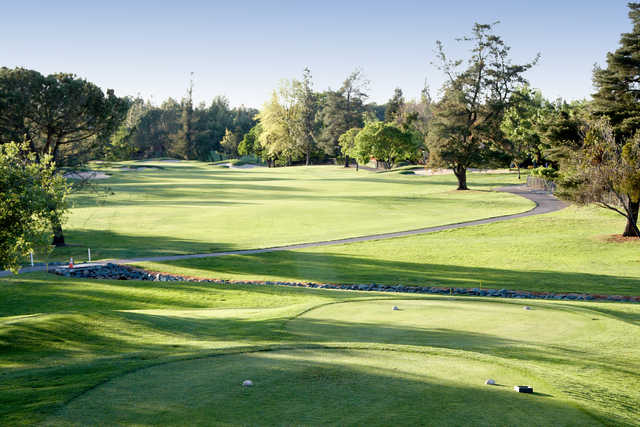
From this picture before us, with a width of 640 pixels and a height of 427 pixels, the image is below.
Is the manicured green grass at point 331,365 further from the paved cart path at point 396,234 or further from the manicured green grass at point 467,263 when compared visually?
the paved cart path at point 396,234

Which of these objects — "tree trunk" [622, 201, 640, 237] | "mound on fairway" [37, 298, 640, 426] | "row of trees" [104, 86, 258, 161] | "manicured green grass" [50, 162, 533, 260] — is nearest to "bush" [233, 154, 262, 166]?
"row of trees" [104, 86, 258, 161]

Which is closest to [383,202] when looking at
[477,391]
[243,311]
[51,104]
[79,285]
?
[51,104]

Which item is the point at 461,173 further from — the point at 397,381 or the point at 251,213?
the point at 397,381

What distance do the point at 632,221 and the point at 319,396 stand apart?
1295 inches

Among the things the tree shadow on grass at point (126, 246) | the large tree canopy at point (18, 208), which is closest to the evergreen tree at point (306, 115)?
the tree shadow on grass at point (126, 246)

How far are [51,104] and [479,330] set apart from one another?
31.1m

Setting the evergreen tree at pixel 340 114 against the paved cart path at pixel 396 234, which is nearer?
the paved cart path at pixel 396 234

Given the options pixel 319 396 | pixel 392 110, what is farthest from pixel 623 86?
pixel 392 110

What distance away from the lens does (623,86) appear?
34.3 m

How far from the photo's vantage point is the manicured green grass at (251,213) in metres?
35.9

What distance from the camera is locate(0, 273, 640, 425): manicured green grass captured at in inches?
236

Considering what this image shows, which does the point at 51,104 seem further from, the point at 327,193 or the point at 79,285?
the point at 327,193

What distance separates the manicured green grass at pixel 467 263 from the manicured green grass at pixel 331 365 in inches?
367

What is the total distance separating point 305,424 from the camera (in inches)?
216
